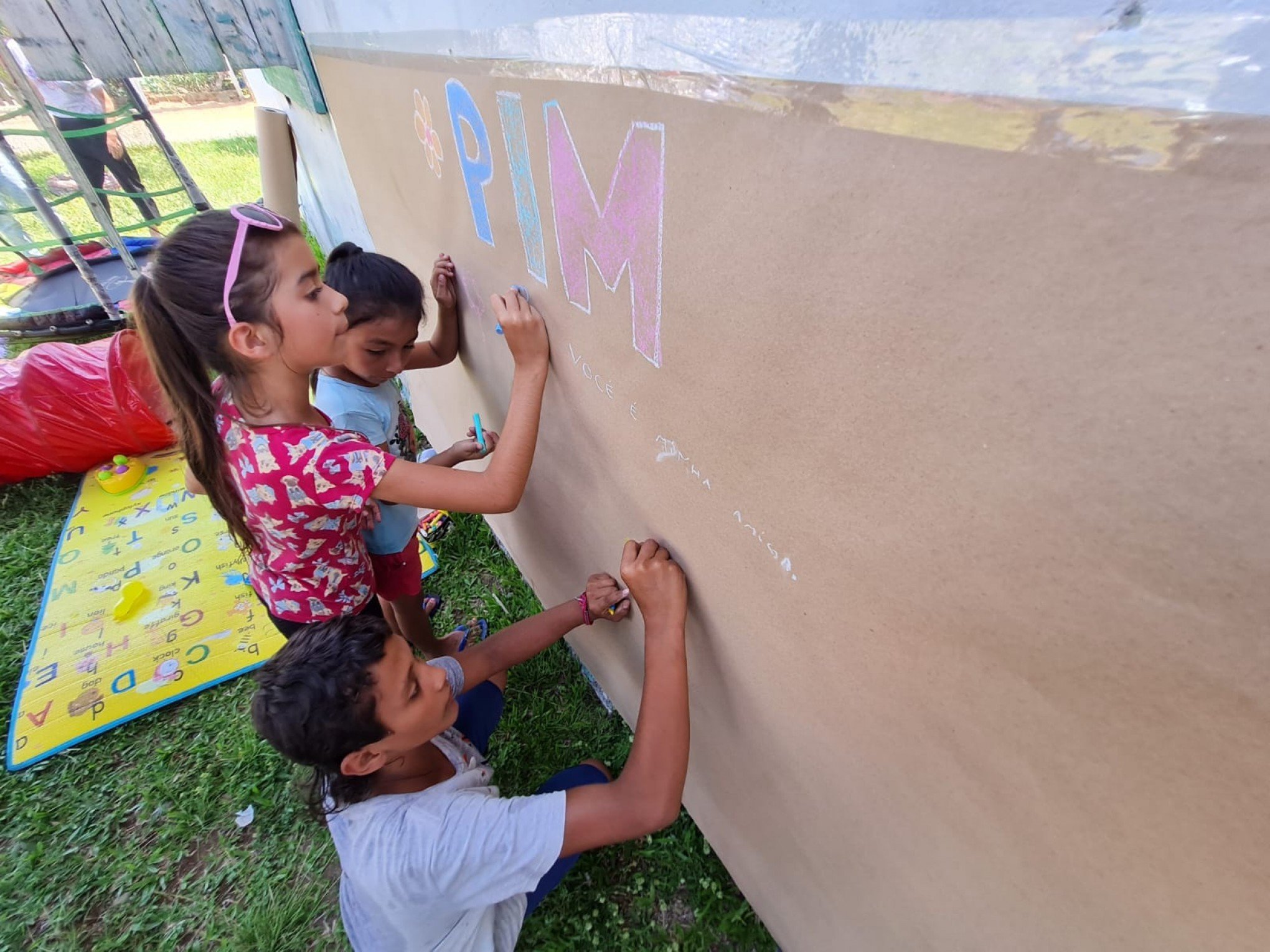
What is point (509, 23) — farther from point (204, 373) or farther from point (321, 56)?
point (321, 56)

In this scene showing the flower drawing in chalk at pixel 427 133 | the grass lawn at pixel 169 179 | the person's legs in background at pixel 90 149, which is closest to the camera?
the flower drawing in chalk at pixel 427 133

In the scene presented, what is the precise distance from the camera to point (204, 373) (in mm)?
1148

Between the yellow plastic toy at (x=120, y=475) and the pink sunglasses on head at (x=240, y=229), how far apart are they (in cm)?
272

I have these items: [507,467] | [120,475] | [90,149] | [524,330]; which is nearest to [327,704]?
[507,467]

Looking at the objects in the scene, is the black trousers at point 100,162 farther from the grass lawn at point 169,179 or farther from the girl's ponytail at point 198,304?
the girl's ponytail at point 198,304

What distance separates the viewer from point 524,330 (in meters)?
1.15

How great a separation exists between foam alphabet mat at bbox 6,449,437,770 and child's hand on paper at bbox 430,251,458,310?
1.28 meters

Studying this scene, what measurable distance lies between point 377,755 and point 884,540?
0.95 meters

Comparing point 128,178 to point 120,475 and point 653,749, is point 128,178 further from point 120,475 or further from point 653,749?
point 653,749

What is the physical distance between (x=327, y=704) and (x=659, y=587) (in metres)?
0.60

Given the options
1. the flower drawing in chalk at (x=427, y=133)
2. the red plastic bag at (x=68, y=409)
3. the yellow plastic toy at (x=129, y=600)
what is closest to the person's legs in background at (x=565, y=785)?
the flower drawing in chalk at (x=427, y=133)

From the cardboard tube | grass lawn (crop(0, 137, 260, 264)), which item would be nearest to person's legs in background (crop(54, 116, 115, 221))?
grass lawn (crop(0, 137, 260, 264))

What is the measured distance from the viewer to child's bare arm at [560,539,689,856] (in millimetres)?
1068

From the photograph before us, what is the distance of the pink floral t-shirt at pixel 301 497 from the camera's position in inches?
43.6
